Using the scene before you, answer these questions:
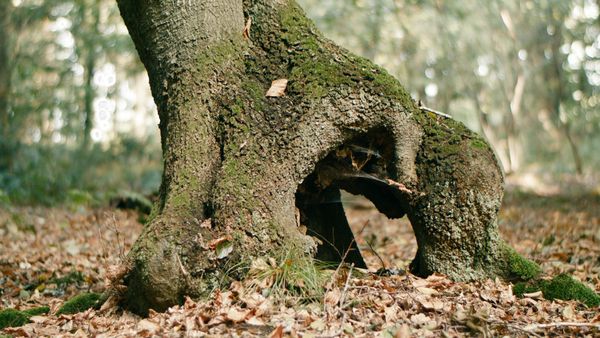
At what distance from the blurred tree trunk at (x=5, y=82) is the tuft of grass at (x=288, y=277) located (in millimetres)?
11223

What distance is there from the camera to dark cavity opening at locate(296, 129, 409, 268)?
16.8 feet

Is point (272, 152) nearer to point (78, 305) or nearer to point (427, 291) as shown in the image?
point (427, 291)

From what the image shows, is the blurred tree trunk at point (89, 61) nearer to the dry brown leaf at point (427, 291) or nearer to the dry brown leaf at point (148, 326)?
the dry brown leaf at point (148, 326)

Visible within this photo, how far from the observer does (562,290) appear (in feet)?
16.0

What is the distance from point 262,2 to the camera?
5219 mm

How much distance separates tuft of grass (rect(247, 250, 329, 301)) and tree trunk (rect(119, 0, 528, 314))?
0.29 ft

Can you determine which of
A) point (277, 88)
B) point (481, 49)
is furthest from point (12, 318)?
point (481, 49)

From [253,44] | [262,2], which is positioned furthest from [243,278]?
[262,2]

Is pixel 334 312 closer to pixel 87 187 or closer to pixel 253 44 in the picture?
pixel 253 44

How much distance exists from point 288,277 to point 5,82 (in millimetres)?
12428

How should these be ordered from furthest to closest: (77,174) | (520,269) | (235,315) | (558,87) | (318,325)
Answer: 1. (558,87)
2. (77,174)
3. (520,269)
4. (235,315)
5. (318,325)

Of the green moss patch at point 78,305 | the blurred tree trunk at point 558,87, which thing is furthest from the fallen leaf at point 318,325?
the blurred tree trunk at point 558,87

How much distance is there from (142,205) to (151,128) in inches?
511

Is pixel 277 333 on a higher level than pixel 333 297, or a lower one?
lower
